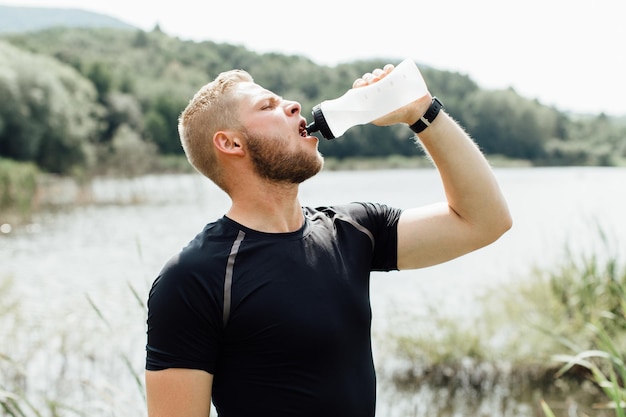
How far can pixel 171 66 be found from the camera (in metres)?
86.1

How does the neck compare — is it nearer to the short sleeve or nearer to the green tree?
the short sleeve

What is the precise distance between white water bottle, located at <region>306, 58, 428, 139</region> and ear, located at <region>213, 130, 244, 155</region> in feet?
0.64

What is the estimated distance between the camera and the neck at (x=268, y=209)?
1.82 metres

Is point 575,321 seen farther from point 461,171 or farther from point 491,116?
point 491,116

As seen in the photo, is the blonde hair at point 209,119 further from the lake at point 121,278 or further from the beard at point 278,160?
the lake at point 121,278

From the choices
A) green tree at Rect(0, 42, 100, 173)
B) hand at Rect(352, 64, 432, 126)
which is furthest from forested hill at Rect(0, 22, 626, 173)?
hand at Rect(352, 64, 432, 126)

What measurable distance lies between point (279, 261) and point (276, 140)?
323 mm

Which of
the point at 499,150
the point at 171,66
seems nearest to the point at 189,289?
the point at 499,150

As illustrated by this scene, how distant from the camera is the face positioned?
71.0 inches

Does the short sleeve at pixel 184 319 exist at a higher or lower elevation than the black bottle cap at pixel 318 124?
lower

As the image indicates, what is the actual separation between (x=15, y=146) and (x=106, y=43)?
71.8 m

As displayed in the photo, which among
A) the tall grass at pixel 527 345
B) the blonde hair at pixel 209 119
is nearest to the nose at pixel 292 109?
the blonde hair at pixel 209 119

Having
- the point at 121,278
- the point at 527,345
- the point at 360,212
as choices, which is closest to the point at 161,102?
the point at 121,278

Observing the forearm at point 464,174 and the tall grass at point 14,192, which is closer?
the forearm at point 464,174
